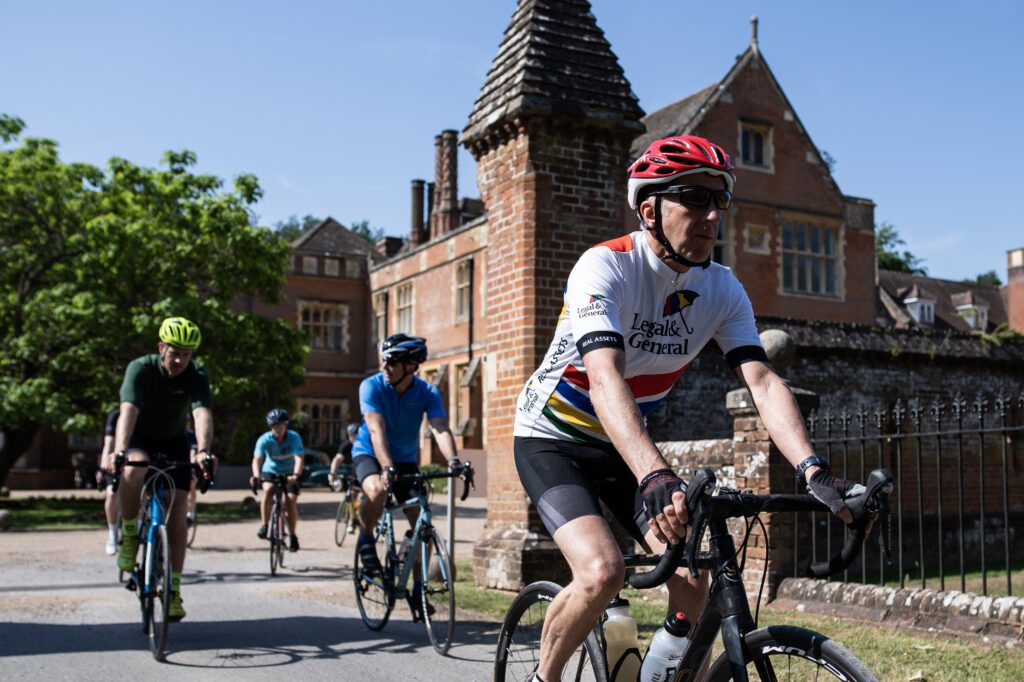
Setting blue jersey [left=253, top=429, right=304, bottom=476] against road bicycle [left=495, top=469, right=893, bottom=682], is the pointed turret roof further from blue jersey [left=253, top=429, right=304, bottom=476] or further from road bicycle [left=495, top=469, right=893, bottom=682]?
road bicycle [left=495, top=469, right=893, bottom=682]

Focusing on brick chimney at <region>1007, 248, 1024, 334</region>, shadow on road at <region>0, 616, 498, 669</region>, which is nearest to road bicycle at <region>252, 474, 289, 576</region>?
shadow on road at <region>0, 616, 498, 669</region>

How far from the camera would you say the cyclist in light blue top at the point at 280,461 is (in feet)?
40.7

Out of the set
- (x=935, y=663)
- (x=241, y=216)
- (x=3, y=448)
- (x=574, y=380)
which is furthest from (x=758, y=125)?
(x=574, y=380)

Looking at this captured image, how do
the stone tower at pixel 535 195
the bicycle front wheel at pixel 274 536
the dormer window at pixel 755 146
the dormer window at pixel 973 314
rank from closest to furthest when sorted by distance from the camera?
the stone tower at pixel 535 195, the bicycle front wheel at pixel 274 536, the dormer window at pixel 755 146, the dormer window at pixel 973 314

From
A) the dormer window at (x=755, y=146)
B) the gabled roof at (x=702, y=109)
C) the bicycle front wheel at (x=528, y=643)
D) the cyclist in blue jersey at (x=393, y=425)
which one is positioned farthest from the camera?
the dormer window at (x=755, y=146)

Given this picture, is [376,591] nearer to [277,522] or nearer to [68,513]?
[277,522]

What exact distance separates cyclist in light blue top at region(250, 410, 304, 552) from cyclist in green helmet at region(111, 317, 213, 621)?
17.0 feet

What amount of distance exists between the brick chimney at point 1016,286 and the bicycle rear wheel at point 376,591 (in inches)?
2180

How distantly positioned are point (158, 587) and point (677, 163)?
4.68 metres

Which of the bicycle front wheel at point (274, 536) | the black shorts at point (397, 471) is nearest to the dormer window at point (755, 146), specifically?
the bicycle front wheel at point (274, 536)

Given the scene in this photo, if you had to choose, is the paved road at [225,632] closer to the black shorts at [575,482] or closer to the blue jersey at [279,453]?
the blue jersey at [279,453]

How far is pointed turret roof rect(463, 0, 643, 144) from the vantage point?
939 cm

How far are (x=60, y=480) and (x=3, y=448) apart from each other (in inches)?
633

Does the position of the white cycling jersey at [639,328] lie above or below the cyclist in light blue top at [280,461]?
above
